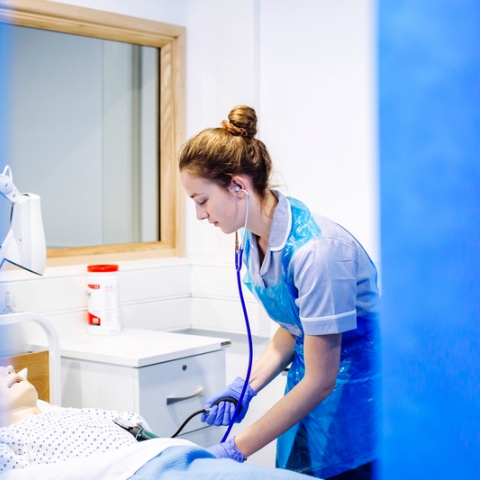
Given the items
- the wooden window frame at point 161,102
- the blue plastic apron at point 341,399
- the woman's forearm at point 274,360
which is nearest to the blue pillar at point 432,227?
the blue plastic apron at point 341,399

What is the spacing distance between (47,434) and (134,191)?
5.30ft

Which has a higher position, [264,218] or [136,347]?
[264,218]

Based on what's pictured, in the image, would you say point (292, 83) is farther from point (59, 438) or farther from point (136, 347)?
point (59, 438)

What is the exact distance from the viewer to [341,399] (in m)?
1.33

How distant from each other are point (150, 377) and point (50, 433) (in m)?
0.47

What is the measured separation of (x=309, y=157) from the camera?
2.34 metres

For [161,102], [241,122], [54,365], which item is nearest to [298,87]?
[161,102]

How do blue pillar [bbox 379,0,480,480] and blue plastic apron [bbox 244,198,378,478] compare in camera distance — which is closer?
blue pillar [bbox 379,0,480,480]

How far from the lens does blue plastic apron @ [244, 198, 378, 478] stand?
130 cm

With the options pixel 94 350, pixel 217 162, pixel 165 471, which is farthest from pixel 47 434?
pixel 217 162

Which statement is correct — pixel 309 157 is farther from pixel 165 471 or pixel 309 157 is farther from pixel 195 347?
pixel 165 471

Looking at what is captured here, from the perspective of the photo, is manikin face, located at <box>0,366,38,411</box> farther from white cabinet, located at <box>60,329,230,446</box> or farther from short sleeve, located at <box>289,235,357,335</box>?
short sleeve, located at <box>289,235,357,335</box>

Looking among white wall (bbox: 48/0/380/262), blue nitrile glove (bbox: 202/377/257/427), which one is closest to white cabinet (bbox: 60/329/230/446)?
blue nitrile glove (bbox: 202/377/257/427)

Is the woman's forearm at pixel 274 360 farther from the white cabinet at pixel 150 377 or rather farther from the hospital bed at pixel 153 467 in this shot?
the white cabinet at pixel 150 377
